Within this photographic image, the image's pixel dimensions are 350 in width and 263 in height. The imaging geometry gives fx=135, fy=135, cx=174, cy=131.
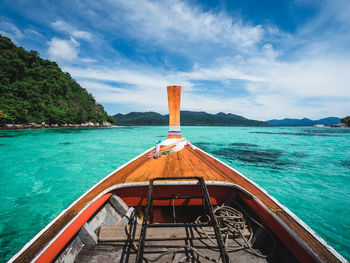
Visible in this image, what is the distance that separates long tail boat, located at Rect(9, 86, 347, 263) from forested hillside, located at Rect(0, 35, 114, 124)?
1542 inches

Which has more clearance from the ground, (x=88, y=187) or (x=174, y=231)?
(x=174, y=231)

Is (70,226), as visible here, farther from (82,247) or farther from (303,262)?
(303,262)

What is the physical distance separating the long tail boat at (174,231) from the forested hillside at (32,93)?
39166mm

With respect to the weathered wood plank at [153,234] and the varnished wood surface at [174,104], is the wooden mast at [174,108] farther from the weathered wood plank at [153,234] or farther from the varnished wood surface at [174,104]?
the weathered wood plank at [153,234]

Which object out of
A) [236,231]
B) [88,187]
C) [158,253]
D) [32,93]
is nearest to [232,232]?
[236,231]

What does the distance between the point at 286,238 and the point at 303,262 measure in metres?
0.21

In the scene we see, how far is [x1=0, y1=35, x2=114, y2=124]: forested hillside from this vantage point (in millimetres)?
29941

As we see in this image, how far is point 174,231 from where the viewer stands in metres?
1.88

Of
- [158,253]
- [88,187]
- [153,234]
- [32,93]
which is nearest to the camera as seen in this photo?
[158,253]

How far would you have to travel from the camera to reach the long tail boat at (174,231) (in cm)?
132

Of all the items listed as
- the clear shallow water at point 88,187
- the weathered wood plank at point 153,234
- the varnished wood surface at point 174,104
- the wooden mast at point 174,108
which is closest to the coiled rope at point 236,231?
the weathered wood plank at point 153,234

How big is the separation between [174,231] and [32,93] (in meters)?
51.4

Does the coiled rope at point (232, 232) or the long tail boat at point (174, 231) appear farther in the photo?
the coiled rope at point (232, 232)

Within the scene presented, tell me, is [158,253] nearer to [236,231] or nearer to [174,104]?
[236,231]
